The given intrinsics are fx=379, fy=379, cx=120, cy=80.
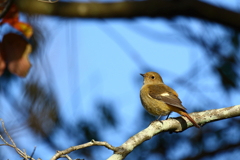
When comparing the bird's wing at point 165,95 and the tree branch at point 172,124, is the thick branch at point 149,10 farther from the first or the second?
the tree branch at point 172,124

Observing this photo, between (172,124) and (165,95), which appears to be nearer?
(172,124)

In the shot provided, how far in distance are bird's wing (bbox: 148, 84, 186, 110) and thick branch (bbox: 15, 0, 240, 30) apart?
1.64m

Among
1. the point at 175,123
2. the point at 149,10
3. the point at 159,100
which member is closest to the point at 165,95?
the point at 159,100

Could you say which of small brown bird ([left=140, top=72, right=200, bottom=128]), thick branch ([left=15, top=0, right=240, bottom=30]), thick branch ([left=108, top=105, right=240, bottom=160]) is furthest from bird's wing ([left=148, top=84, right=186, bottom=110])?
thick branch ([left=15, top=0, right=240, bottom=30])

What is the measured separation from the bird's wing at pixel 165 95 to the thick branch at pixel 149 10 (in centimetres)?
164

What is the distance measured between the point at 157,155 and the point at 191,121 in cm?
218

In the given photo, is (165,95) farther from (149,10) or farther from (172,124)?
(149,10)

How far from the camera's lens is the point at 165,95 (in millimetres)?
5984

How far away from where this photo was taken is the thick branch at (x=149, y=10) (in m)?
7.18

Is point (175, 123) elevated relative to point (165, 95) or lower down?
lower down

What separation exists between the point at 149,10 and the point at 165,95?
2.11 metres

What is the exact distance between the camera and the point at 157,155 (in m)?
6.58

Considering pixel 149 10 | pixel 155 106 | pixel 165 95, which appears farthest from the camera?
pixel 149 10

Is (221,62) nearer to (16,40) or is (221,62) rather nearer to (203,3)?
(203,3)
